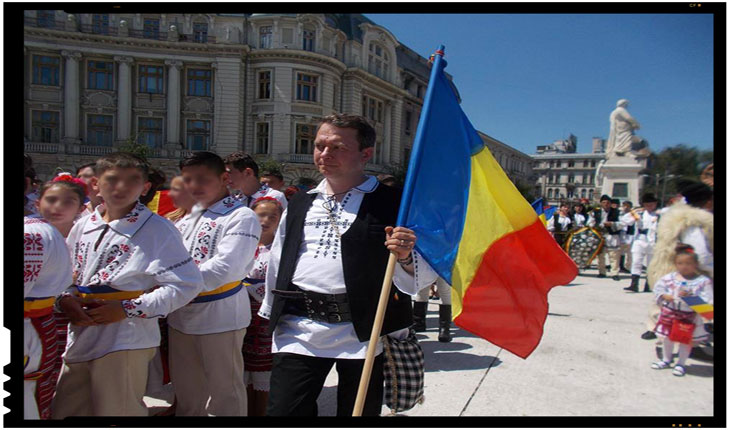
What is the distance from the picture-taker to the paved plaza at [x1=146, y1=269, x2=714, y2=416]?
2539 mm

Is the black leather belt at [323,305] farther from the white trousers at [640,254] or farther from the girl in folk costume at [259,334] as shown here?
the white trousers at [640,254]

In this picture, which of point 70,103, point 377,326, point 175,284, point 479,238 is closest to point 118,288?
point 175,284

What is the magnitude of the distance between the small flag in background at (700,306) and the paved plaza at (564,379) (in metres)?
0.19

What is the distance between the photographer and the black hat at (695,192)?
2.04m

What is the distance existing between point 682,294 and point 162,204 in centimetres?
383

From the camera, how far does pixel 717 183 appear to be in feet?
6.42

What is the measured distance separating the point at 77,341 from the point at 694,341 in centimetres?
310

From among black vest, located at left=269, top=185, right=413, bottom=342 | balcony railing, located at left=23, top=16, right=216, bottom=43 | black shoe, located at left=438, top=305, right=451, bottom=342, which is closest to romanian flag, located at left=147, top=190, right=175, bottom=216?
balcony railing, located at left=23, top=16, right=216, bottom=43

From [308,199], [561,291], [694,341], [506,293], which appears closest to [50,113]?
[308,199]

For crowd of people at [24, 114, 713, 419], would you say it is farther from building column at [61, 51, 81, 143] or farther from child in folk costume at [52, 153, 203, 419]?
building column at [61, 51, 81, 143]

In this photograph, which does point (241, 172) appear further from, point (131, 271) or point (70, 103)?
point (70, 103)

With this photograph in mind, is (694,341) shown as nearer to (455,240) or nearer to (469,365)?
(455,240)

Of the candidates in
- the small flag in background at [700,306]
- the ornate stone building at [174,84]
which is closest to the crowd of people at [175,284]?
the ornate stone building at [174,84]

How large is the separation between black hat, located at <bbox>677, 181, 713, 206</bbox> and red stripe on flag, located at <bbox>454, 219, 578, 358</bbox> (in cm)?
62
